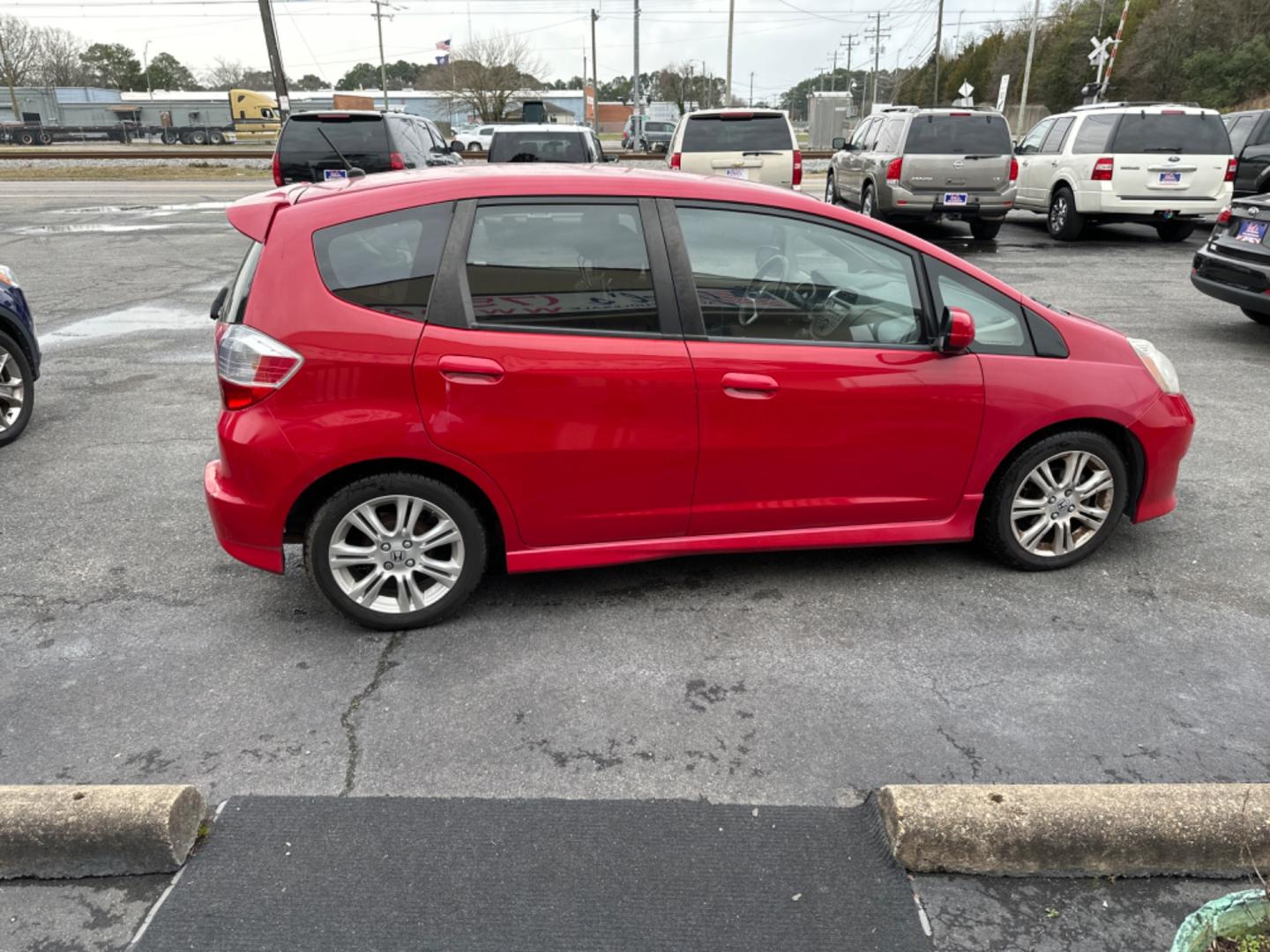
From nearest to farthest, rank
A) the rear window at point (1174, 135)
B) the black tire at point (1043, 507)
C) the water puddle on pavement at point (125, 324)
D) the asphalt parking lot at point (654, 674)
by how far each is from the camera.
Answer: the asphalt parking lot at point (654, 674) < the black tire at point (1043, 507) < the water puddle on pavement at point (125, 324) < the rear window at point (1174, 135)

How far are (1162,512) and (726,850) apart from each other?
2.89 m

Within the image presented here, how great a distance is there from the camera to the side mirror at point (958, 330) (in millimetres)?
3748

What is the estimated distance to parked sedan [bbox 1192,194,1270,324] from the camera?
786 centimetres

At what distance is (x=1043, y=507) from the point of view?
420 centimetres

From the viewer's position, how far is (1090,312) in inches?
393

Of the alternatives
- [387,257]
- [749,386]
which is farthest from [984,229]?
[387,257]

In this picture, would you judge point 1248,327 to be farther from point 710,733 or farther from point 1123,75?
point 1123,75

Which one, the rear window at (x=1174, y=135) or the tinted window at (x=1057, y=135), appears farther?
the tinted window at (x=1057, y=135)

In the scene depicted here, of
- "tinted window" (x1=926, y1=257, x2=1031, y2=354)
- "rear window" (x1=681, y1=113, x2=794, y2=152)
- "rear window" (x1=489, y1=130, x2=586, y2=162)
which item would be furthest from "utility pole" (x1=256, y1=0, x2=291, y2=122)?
"tinted window" (x1=926, y1=257, x2=1031, y2=354)

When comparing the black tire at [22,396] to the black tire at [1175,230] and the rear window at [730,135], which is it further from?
the black tire at [1175,230]

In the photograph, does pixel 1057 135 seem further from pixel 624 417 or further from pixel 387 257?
pixel 387 257

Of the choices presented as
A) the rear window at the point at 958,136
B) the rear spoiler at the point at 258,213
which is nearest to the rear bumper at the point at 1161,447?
the rear spoiler at the point at 258,213

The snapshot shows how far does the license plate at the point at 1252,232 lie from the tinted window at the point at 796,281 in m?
5.68

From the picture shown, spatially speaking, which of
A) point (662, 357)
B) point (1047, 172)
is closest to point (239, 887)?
point (662, 357)
